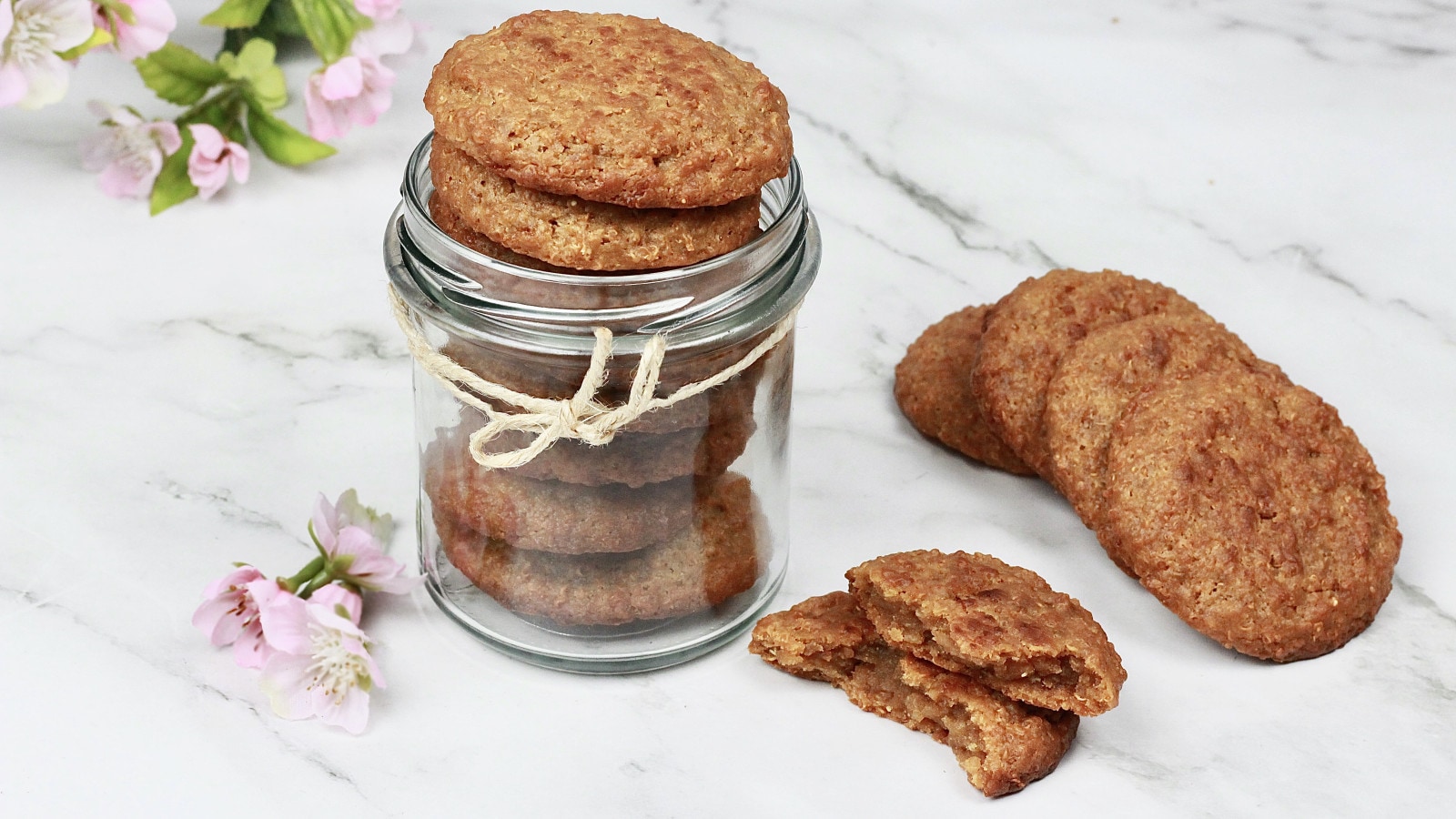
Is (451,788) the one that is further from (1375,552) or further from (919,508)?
(1375,552)

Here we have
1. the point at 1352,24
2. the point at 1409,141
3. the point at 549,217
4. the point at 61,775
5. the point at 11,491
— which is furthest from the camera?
the point at 1352,24

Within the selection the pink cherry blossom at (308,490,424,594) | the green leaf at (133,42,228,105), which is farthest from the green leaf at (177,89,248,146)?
the pink cherry blossom at (308,490,424,594)

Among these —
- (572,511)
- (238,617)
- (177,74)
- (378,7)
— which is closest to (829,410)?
(572,511)

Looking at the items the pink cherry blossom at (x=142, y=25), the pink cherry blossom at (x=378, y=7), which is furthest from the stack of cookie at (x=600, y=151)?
the pink cherry blossom at (x=378, y=7)

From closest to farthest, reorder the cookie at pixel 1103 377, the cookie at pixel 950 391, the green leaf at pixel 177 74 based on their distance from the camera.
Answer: the cookie at pixel 1103 377, the cookie at pixel 950 391, the green leaf at pixel 177 74

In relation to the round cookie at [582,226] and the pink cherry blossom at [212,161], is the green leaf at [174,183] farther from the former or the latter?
the round cookie at [582,226]

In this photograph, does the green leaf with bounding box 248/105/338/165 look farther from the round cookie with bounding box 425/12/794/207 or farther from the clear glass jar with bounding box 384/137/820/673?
the round cookie with bounding box 425/12/794/207

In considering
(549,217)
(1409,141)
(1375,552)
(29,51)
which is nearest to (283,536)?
(549,217)
